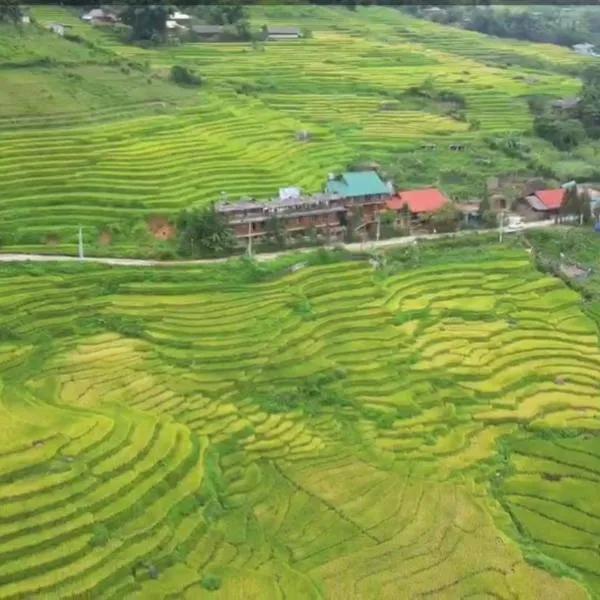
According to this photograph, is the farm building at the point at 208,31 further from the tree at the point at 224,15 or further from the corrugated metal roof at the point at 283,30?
the corrugated metal roof at the point at 283,30

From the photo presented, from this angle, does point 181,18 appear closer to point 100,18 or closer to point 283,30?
point 100,18

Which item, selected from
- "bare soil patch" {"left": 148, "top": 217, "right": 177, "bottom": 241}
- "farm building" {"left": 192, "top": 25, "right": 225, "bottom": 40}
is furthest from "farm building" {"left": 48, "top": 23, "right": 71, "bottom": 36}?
"bare soil patch" {"left": 148, "top": 217, "right": 177, "bottom": 241}

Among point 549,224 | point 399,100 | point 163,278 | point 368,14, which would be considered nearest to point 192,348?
point 163,278

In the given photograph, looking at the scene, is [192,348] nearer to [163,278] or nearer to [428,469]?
[163,278]

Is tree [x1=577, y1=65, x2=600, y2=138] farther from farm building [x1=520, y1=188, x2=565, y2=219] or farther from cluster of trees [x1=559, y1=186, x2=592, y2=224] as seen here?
cluster of trees [x1=559, y1=186, x2=592, y2=224]

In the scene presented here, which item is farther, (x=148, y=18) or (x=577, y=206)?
(x=148, y=18)

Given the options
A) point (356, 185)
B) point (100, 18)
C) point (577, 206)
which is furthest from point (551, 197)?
point (100, 18)
